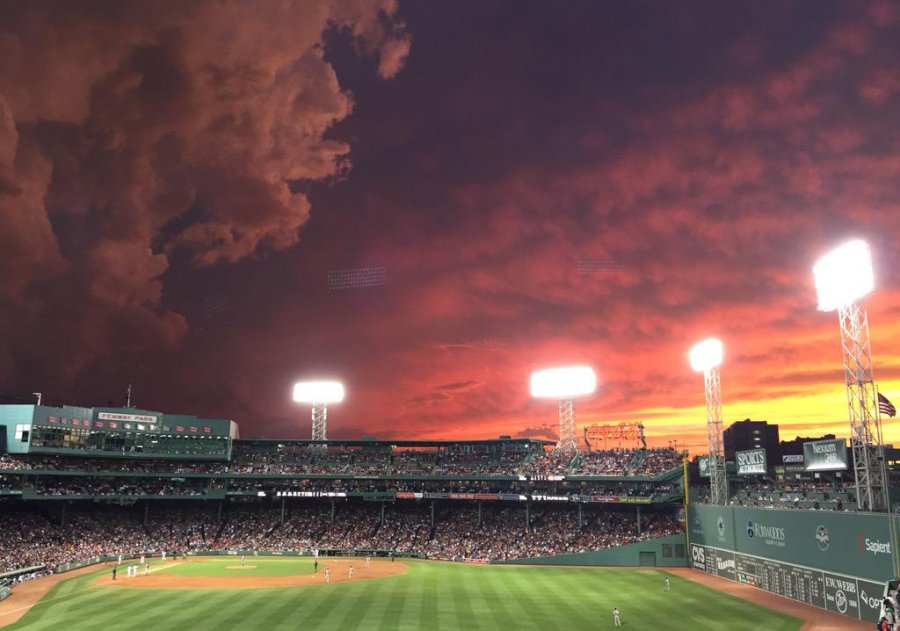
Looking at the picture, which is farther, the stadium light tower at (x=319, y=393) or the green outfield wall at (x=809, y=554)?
the stadium light tower at (x=319, y=393)

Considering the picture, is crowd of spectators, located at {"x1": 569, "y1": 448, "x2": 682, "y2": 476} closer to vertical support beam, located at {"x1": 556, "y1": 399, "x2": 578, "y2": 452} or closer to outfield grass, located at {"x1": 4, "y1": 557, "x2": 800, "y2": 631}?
vertical support beam, located at {"x1": 556, "y1": 399, "x2": 578, "y2": 452}

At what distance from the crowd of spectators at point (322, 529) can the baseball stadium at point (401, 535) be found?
0.30 meters

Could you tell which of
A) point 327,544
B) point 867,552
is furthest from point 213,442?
point 867,552

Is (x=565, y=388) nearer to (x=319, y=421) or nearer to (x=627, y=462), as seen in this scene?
(x=627, y=462)

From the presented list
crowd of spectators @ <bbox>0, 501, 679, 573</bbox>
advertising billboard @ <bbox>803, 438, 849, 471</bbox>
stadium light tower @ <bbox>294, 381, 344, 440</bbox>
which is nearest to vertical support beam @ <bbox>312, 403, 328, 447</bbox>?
stadium light tower @ <bbox>294, 381, 344, 440</bbox>

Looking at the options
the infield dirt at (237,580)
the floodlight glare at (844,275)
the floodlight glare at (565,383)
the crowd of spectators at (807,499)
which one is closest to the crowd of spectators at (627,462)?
the floodlight glare at (565,383)

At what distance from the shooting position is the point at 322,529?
84.6 metres

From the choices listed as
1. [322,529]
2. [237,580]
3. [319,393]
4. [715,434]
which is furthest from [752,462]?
[319,393]

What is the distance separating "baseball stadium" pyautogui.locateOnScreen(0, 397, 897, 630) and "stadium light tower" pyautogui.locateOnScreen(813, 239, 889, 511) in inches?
102

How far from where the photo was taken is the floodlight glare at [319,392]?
339 ft

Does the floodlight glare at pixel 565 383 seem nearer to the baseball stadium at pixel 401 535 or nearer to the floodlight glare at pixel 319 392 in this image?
the baseball stadium at pixel 401 535

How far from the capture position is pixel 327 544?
265ft

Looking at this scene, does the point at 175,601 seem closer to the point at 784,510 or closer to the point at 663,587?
the point at 663,587

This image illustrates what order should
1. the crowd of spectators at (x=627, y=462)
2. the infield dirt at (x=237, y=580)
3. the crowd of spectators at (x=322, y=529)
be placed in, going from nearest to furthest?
the infield dirt at (x=237, y=580), the crowd of spectators at (x=322, y=529), the crowd of spectators at (x=627, y=462)
